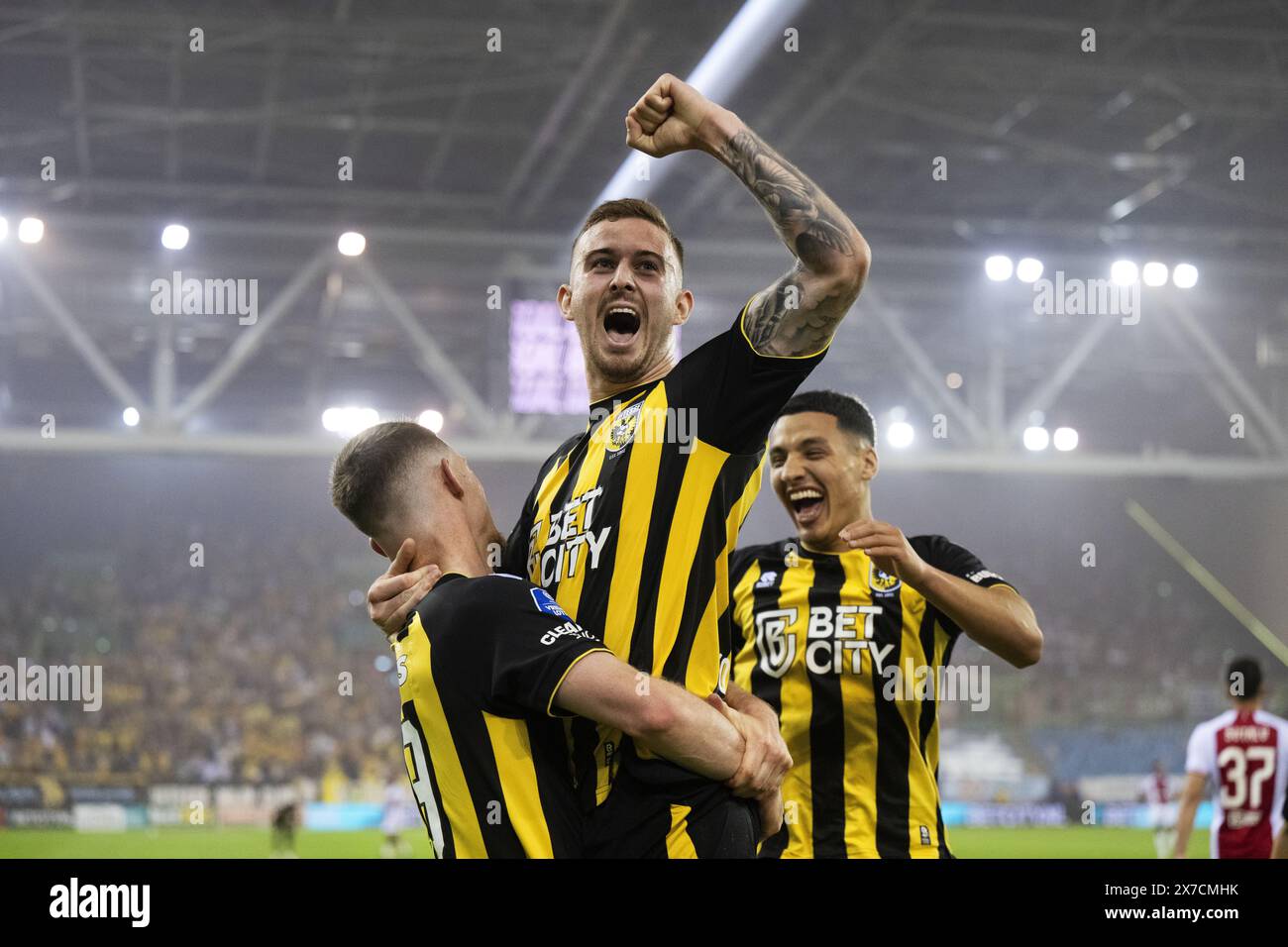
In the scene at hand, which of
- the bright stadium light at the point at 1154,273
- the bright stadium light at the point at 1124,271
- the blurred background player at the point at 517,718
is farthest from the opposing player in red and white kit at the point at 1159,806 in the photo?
the blurred background player at the point at 517,718

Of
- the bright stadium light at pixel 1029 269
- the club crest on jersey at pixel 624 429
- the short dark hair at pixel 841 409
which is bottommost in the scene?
the club crest on jersey at pixel 624 429

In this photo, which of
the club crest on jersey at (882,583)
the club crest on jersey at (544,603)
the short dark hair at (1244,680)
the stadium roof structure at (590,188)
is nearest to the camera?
the club crest on jersey at (544,603)

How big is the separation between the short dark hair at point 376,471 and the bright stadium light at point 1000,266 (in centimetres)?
1666

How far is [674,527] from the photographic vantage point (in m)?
2.71

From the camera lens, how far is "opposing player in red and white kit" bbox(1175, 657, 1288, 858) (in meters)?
7.08

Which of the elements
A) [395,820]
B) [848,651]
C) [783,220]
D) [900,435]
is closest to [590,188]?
[900,435]

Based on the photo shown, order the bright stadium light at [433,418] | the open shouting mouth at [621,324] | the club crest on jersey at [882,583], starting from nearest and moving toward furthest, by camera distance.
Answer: the open shouting mouth at [621,324] < the club crest on jersey at [882,583] < the bright stadium light at [433,418]

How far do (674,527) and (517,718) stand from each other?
0.52 metres

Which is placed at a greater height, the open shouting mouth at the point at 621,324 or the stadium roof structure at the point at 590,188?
the stadium roof structure at the point at 590,188

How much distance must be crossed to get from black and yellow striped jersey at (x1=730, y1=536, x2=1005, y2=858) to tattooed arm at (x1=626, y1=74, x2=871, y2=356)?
1632 mm

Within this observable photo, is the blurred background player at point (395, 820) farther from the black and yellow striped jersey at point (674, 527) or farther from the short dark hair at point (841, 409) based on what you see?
the black and yellow striped jersey at point (674, 527)

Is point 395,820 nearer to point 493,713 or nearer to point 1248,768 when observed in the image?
point 1248,768

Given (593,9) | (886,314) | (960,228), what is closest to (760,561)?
(593,9)

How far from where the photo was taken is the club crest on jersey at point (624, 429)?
284 cm
